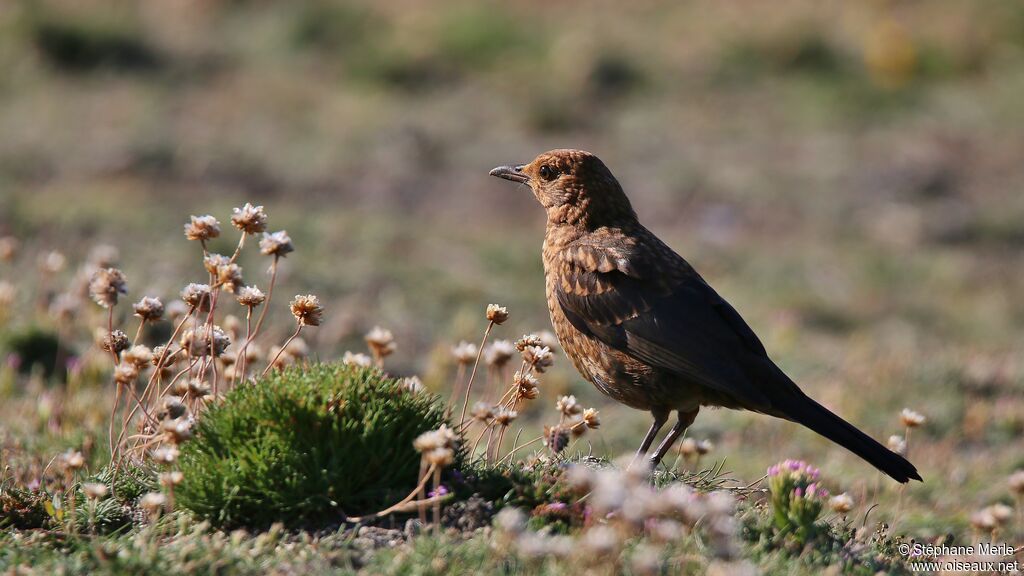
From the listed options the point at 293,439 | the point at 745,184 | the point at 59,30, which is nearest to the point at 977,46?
the point at 745,184

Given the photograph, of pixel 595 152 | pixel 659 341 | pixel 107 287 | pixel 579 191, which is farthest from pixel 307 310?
pixel 595 152

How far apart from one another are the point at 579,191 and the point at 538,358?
1346mm

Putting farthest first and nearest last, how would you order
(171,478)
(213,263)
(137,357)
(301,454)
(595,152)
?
(595,152)
(213,263)
(137,357)
(301,454)
(171,478)

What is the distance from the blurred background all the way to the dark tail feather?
153 cm

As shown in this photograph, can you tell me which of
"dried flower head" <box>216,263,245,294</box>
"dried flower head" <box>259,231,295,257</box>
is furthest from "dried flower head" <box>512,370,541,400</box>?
"dried flower head" <box>216,263,245,294</box>

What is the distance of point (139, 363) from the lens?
385 cm

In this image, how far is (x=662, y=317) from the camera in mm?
4547

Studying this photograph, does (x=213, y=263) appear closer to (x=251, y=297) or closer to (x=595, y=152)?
(x=251, y=297)

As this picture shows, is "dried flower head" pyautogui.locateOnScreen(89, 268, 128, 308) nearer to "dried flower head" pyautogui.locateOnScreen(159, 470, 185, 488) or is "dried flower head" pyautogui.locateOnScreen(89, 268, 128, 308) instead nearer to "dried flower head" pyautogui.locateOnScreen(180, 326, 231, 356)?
"dried flower head" pyautogui.locateOnScreen(180, 326, 231, 356)

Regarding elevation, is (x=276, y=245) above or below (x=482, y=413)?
above

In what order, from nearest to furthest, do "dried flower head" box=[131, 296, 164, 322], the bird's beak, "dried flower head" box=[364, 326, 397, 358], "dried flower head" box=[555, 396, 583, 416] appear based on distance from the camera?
"dried flower head" box=[131, 296, 164, 322], "dried flower head" box=[555, 396, 583, 416], "dried flower head" box=[364, 326, 397, 358], the bird's beak

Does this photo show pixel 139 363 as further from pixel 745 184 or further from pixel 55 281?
pixel 745 184

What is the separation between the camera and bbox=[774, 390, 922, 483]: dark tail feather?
13.2ft

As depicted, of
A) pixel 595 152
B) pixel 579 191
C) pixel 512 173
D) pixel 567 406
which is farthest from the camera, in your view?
pixel 595 152
